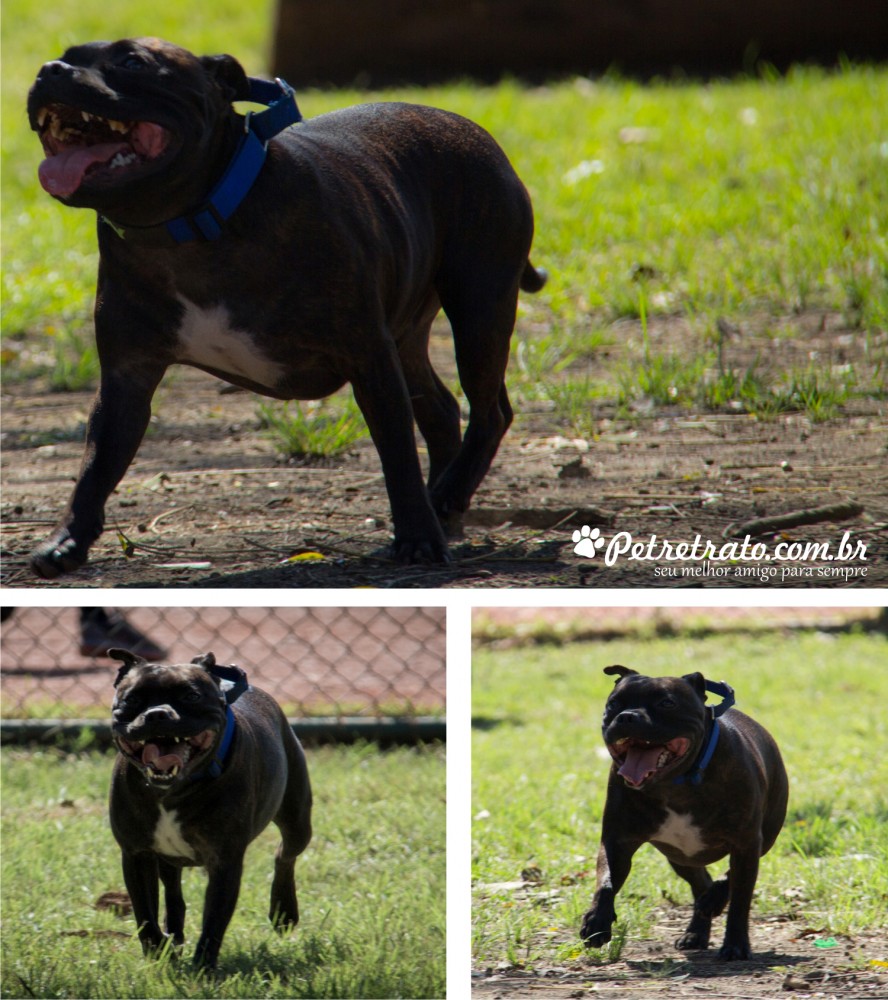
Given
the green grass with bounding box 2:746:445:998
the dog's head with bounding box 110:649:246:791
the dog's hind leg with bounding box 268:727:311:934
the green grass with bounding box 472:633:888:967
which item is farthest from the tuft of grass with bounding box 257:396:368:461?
the dog's head with bounding box 110:649:246:791

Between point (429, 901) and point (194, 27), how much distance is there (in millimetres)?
11395

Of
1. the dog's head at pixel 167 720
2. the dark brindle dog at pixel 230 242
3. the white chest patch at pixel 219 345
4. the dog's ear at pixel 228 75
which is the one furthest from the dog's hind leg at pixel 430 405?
the dog's head at pixel 167 720

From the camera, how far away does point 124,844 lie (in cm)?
377

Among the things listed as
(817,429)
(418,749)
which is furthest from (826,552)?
(418,749)

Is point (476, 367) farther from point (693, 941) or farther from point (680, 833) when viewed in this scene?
point (693, 941)

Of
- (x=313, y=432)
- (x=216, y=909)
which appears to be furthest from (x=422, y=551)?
(x=313, y=432)

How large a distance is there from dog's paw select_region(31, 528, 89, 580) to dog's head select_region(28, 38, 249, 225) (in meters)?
0.90

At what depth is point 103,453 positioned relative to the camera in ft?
14.3

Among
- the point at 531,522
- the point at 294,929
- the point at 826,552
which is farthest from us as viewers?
the point at 531,522

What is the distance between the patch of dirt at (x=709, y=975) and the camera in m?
3.42

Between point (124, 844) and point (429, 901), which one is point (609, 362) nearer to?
point (429, 901)

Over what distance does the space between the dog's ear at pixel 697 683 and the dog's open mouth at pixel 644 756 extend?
13 centimetres

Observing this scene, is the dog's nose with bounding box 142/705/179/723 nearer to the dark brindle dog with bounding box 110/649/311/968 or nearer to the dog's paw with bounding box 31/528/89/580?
the dark brindle dog with bounding box 110/649/311/968

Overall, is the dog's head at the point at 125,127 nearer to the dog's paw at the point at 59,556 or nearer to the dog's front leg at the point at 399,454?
the dog's front leg at the point at 399,454
